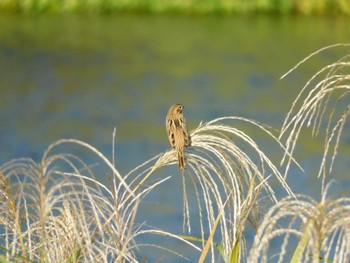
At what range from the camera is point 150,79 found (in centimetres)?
2052

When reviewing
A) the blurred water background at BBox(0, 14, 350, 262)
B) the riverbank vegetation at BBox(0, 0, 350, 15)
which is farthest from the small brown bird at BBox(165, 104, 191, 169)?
the riverbank vegetation at BBox(0, 0, 350, 15)

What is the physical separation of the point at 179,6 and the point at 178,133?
2488 cm

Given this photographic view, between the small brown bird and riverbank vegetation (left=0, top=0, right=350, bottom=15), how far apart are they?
2421cm

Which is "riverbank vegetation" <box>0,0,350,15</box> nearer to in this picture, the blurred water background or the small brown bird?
the blurred water background

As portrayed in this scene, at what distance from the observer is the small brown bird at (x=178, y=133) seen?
10.9 feet

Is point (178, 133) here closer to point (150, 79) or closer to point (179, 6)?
point (150, 79)

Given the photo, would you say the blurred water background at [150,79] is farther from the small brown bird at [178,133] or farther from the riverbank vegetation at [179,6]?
the small brown bird at [178,133]

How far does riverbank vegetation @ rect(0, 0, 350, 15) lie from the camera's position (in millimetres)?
28125

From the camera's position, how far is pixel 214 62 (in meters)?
22.1

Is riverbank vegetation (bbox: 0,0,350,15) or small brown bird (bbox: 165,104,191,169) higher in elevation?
riverbank vegetation (bbox: 0,0,350,15)

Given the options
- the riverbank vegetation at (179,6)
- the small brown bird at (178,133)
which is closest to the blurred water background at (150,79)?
the riverbank vegetation at (179,6)

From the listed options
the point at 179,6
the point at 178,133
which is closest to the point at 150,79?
the point at 179,6

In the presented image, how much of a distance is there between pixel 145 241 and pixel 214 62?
11.0 meters

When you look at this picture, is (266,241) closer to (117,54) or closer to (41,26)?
(117,54)
